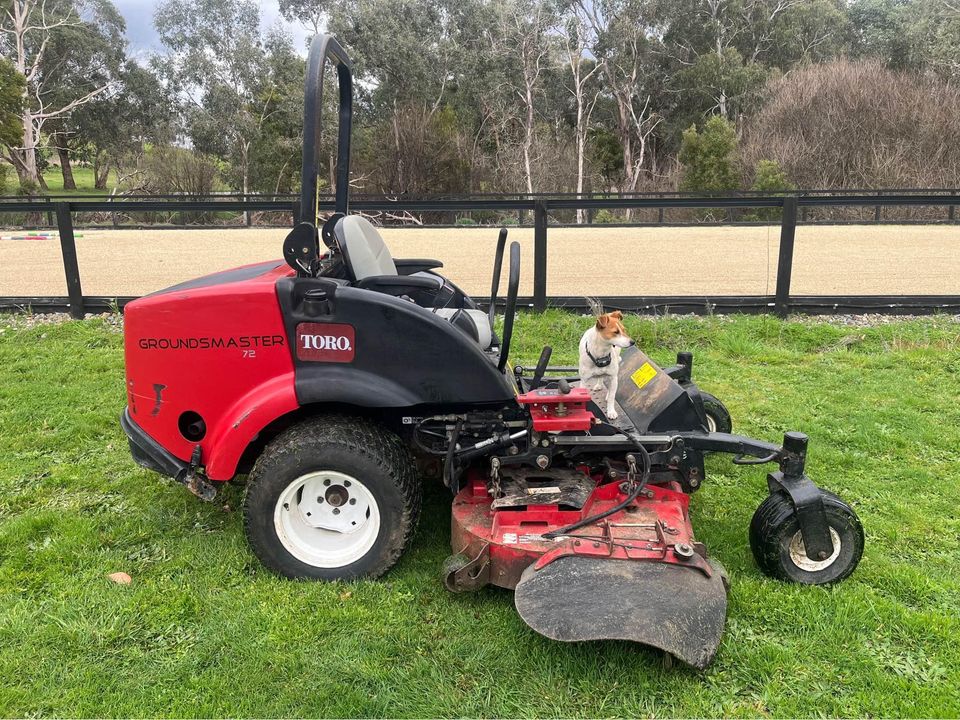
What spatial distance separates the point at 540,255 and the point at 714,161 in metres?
18.3

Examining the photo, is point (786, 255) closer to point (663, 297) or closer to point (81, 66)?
point (663, 297)

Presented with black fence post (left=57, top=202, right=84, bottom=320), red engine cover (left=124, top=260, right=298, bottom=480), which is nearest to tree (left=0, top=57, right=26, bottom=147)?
black fence post (left=57, top=202, right=84, bottom=320)

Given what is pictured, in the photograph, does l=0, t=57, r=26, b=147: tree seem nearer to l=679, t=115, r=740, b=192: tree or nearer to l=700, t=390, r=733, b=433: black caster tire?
l=679, t=115, r=740, b=192: tree

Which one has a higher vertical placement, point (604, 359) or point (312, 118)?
point (312, 118)

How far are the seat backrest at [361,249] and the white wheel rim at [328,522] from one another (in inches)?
39.0

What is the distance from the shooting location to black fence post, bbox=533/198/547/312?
7297 mm

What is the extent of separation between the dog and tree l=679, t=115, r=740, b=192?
2126 cm

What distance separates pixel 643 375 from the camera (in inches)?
140

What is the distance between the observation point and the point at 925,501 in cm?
381

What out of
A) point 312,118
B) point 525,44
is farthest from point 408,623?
point 525,44

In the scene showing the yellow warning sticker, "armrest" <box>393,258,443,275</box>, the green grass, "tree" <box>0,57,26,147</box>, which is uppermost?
"tree" <box>0,57,26,147</box>

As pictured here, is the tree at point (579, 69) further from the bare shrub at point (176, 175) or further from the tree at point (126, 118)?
the tree at point (126, 118)

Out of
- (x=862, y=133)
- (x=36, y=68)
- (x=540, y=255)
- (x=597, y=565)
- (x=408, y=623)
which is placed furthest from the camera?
(x=36, y=68)

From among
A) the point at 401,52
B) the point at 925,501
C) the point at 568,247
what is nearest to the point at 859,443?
the point at 925,501
